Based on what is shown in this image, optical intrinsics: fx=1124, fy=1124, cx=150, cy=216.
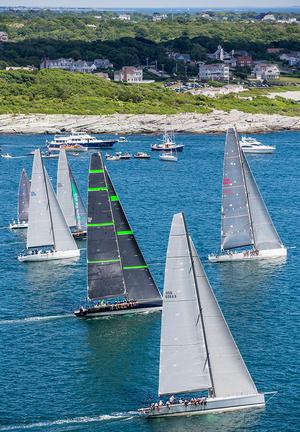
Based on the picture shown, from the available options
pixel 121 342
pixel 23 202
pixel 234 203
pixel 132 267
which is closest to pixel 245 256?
pixel 234 203

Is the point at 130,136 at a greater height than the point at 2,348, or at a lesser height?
lesser

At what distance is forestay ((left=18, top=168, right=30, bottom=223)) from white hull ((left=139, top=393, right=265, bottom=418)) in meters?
39.1

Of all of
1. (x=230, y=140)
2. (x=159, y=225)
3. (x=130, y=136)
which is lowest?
(x=130, y=136)

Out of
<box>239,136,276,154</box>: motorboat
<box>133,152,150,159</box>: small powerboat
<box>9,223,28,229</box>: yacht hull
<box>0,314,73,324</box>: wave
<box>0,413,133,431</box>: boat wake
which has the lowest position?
<box>133,152,150,159</box>: small powerboat

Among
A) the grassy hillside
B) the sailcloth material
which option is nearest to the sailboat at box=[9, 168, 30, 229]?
the sailcloth material

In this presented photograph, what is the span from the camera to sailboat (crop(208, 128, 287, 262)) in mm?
68938

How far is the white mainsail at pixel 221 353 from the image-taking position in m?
43.4

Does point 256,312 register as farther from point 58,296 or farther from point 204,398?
point 204,398

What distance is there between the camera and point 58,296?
6269cm

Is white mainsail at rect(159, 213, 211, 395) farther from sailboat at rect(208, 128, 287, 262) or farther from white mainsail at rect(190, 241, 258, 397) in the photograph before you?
sailboat at rect(208, 128, 287, 262)

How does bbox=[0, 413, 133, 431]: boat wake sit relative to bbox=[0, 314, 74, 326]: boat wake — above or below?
above

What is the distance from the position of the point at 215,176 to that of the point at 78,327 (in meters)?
58.4

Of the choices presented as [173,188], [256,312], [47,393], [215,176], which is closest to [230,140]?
[256,312]

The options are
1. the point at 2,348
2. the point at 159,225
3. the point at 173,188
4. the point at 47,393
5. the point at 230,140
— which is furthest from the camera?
the point at 173,188
